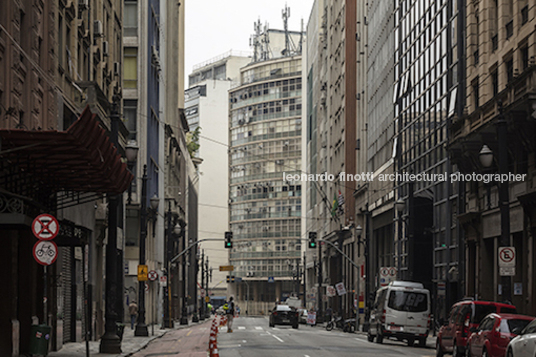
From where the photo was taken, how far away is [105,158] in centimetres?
2311

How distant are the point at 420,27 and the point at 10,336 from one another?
3983 centimetres

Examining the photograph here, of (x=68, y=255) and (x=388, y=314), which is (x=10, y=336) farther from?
(x=388, y=314)

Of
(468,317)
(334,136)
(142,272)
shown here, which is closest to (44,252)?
(468,317)

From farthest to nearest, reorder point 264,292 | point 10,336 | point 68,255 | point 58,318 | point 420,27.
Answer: point 264,292, point 420,27, point 68,255, point 58,318, point 10,336

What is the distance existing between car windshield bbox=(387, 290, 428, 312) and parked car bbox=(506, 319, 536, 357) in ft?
62.8

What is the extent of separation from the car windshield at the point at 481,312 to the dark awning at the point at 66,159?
10397 mm

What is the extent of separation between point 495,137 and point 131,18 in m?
34.7

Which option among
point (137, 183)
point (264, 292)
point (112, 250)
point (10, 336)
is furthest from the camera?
point (264, 292)

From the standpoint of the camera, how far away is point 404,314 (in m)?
37.6

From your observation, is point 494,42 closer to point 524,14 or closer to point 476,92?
point 476,92

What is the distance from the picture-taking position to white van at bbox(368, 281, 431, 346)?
37219mm

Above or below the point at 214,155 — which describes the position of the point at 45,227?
below

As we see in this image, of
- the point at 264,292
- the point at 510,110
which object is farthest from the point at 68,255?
the point at 264,292

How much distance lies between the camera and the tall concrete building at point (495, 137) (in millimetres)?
35531
